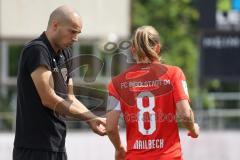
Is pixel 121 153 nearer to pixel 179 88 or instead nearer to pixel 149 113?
pixel 149 113

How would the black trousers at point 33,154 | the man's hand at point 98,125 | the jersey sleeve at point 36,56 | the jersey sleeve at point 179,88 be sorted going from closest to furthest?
the jersey sleeve at point 179,88
the jersey sleeve at point 36,56
the black trousers at point 33,154
the man's hand at point 98,125

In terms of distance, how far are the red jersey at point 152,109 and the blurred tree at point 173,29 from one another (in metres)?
15.6

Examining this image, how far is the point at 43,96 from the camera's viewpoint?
18.7 ft

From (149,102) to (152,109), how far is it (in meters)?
0.05

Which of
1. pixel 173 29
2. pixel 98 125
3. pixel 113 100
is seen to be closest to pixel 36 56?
pixel 113 100

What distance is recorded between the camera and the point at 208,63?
14102 millimetres

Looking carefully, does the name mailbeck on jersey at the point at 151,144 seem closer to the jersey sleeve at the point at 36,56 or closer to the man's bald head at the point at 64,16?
the jersey sleeve at the point at 36,56

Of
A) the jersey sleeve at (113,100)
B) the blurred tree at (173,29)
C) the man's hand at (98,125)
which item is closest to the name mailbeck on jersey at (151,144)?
the jersey sleeve at (113,100)

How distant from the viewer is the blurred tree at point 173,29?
21.4m

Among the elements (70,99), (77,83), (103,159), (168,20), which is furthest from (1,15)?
(70,99)

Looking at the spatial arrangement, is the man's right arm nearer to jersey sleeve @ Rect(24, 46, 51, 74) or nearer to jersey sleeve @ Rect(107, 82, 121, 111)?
jersey sleeve @ Rect(24, 46, 51, 74)

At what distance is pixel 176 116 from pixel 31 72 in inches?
37.0

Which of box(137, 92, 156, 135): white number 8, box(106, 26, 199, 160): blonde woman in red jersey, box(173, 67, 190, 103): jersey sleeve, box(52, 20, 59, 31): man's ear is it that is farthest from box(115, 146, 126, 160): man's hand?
box(52, 20, 59, 31): man's ear

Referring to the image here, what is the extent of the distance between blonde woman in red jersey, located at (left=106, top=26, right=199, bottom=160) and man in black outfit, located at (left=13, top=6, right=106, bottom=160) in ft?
1.25
